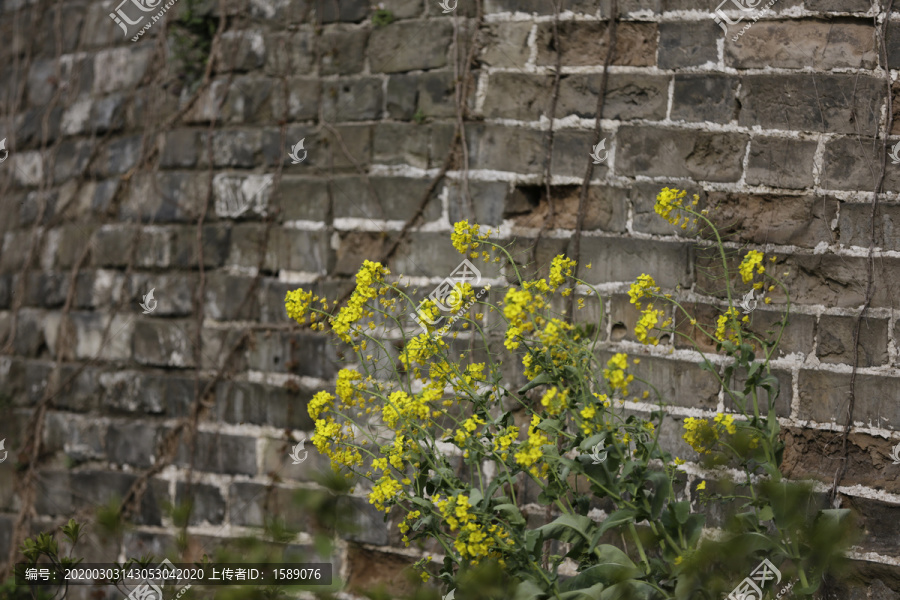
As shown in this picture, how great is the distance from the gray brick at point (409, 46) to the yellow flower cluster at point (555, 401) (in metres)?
1.26

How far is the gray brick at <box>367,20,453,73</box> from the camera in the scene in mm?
2373

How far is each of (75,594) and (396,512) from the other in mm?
1371

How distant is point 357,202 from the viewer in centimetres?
248

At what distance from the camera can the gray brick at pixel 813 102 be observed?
1994mm

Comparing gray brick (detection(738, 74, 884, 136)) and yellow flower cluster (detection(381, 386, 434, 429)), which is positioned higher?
gray brick (detection(738, 74, 884, 136))

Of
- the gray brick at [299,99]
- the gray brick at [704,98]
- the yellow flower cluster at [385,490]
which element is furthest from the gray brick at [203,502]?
the gray brick at [704,98]

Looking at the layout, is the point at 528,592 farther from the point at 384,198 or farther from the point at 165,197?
the point at 165,197

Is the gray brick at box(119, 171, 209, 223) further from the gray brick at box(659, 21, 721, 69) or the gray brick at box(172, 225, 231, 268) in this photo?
the gray brick at box(659, 21, 721, 69)

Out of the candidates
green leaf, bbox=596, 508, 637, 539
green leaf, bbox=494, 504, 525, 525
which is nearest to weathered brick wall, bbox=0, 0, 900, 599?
green leaf, bbox=596, 508, 637, 539

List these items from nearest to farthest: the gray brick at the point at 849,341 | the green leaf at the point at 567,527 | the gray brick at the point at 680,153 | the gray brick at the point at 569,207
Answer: the green leaf at the point at 567,527
the gray brick at the point at 849,341
the gray brick at the point at 680,153
the gray brick at the point at 569,207

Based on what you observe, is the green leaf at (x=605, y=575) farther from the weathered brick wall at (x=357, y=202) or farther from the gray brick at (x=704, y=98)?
the gray brick at (x=704, y=98)

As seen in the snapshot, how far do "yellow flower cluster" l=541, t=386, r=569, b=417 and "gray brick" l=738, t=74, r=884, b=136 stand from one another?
104 centimetres

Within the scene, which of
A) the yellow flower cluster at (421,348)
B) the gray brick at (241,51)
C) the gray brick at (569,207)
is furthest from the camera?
the gray brick at (241,51)

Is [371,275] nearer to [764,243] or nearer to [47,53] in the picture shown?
[764,243]
